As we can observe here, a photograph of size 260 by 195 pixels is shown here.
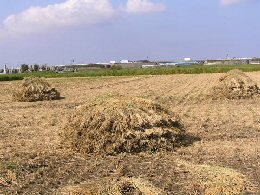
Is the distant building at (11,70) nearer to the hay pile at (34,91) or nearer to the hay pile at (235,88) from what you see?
the hay pile at (34,91)

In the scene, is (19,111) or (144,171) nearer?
(144,171)

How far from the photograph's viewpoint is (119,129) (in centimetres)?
1252

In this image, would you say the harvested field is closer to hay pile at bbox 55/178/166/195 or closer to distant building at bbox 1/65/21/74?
hay pile at bbox 55/178/166/195

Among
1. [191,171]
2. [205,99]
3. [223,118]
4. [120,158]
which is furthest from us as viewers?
[205,99]

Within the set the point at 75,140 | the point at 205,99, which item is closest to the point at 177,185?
the point at 75,140

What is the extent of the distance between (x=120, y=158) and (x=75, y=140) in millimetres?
1479

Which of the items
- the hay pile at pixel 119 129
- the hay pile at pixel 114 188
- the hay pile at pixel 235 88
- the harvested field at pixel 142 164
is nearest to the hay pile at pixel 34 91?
the hay pile at pixel 235 88

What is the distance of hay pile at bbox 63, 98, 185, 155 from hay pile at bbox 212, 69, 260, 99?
14185 mm

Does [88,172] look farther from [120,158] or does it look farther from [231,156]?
[231,156]

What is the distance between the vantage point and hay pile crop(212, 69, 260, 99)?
27234mm

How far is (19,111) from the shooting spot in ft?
77.0

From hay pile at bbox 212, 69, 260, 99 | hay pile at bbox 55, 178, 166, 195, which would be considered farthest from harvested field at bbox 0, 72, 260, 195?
hay pile at bbox 212, 69, 260, 99

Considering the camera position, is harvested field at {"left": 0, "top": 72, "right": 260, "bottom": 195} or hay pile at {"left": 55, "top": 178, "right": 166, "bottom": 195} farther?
harvested field at {"left": 0, "top": 72, "right": 260, "bottom": 195}

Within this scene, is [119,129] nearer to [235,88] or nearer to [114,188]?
[114,188]
